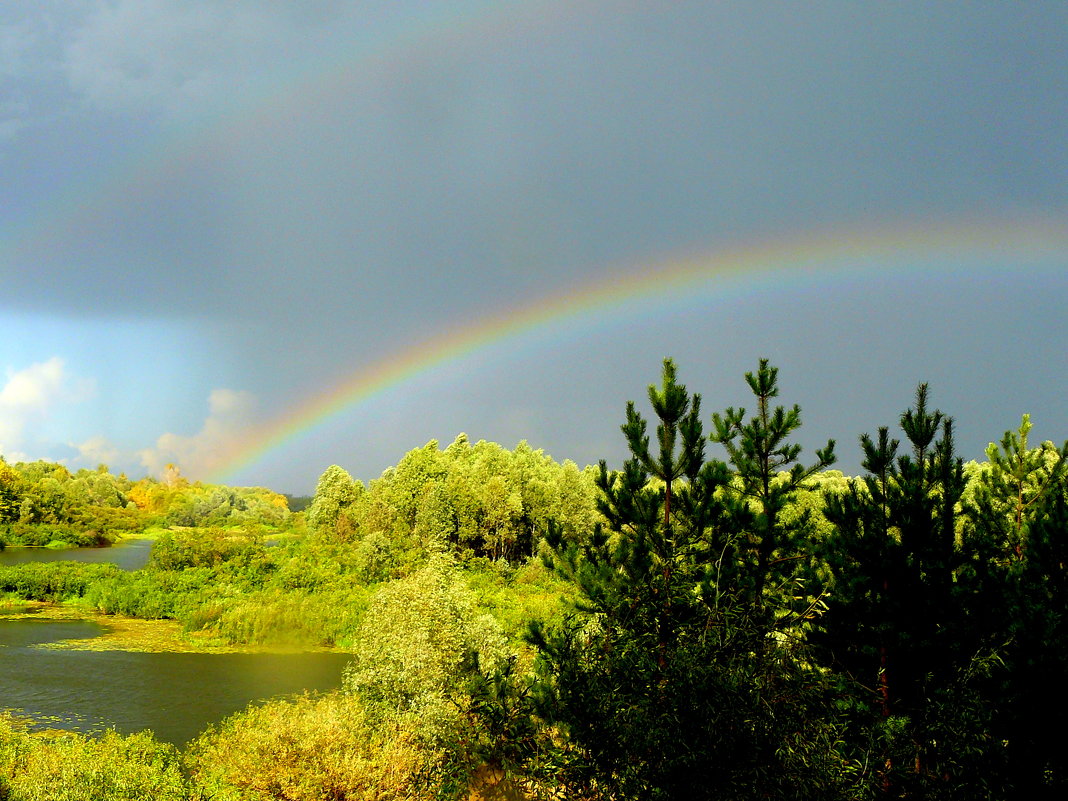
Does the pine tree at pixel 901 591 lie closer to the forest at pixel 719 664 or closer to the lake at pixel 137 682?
the forest at pixel 719 664

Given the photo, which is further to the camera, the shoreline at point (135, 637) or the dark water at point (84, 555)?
the dark water at point (84, 555)

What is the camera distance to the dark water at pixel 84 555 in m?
66.9

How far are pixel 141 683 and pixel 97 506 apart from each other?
→ 3390 inches

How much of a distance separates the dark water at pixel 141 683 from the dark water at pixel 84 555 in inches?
1261

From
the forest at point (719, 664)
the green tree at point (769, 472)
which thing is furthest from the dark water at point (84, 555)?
the green tree at point (769, 472)

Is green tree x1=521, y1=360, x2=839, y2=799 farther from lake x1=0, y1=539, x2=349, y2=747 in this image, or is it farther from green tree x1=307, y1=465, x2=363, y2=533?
green tree x1=307, y1=465, x2=363, y2=533

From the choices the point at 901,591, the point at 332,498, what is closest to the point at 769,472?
the point at 901,591

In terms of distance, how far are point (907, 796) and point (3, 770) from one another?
16131 millimetres

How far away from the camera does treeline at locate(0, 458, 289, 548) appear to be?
259 feet

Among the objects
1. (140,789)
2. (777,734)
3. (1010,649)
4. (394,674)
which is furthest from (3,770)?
(1010,649)

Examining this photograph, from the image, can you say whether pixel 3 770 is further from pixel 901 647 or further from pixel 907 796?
pixel 901 647

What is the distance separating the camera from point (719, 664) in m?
6.36

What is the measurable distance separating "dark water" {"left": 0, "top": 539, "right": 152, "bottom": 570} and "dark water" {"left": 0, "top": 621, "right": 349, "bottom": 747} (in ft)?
105

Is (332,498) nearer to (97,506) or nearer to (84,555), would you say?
(84,555)
